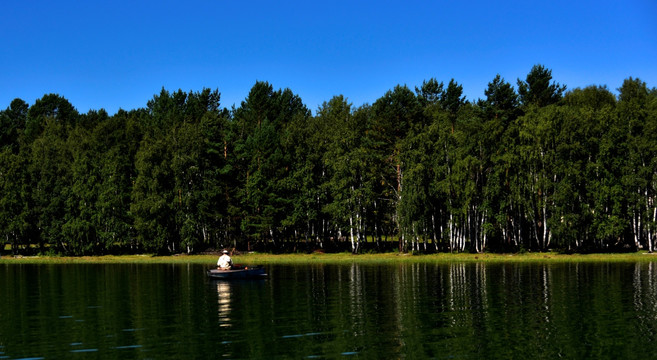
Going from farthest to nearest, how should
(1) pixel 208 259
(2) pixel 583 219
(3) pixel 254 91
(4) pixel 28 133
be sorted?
(4) pixel 28 133
(3) pixel 254 91
(1) pixel 208 259
(2) pixel 583 219

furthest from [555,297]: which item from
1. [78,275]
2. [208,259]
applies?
[208,259]

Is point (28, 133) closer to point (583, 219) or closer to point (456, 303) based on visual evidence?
point (583, 219)

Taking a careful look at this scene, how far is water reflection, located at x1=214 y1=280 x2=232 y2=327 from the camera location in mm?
38375

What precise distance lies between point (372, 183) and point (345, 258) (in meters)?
13.8

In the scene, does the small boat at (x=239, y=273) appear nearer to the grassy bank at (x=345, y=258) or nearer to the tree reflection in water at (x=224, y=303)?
the tree reflection in water at (x=224, y=303)

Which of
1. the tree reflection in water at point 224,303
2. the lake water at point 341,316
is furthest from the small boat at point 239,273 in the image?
the lake water at point 341,316

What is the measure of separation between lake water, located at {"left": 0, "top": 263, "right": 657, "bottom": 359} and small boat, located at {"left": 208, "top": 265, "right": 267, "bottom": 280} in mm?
971

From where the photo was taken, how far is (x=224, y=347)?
3042 centimetres

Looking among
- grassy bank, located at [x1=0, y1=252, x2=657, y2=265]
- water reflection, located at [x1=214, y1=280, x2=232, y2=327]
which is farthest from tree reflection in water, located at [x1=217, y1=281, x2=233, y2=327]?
grassy bank, located at [x1=0, y1=252, x2=657, y2=265]

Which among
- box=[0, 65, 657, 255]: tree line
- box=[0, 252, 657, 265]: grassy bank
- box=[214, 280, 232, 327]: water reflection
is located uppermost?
box=[0, 65, 657, 255]: tree line

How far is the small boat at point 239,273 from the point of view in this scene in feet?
212

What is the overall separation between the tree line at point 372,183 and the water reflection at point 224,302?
3944cm

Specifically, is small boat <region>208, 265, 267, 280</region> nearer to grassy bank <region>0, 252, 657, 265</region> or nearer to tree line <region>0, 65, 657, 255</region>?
grassy bank <region>0, 252, 657, 265</region>

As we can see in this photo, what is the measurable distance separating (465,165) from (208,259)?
1535 inches
